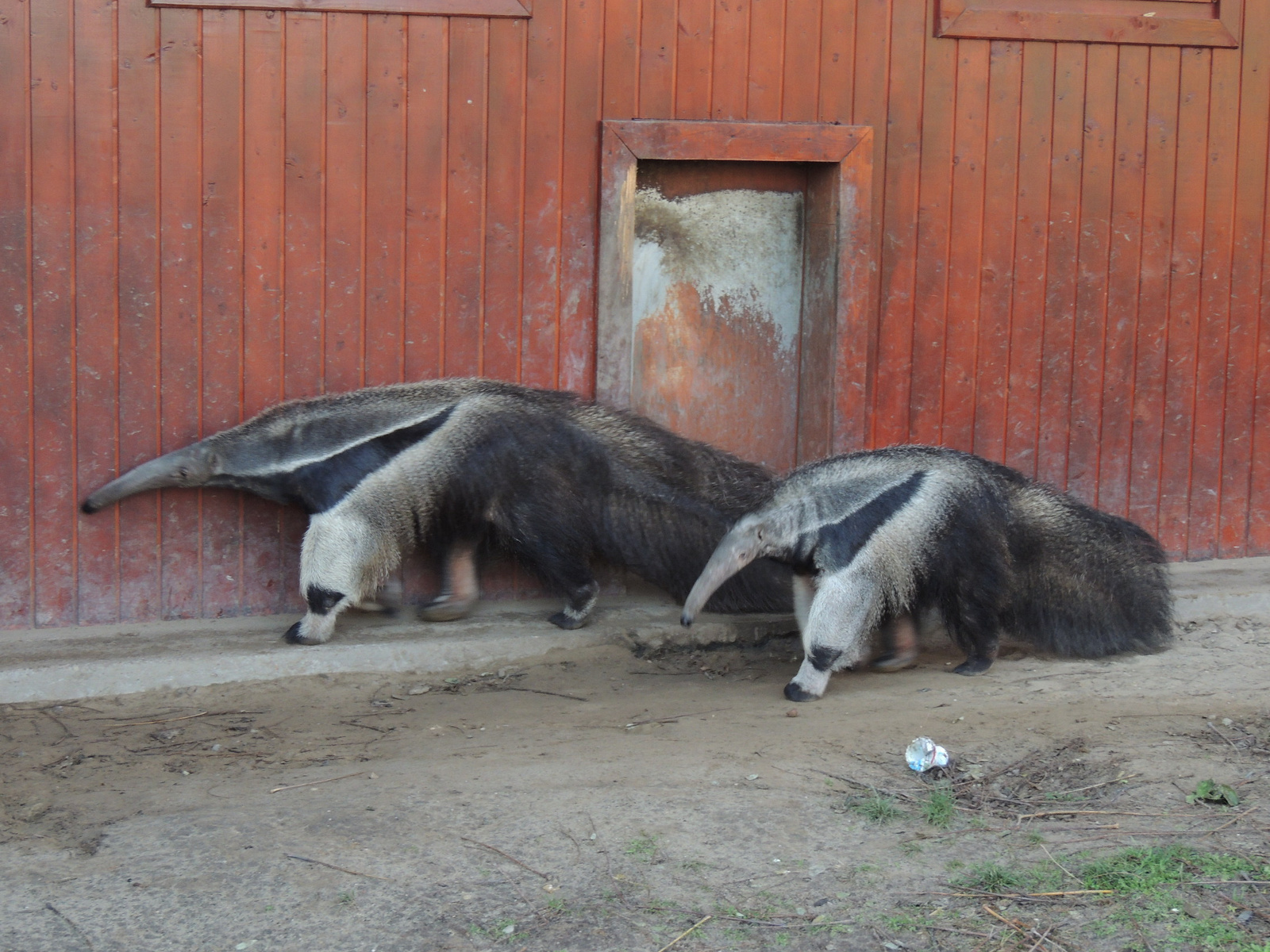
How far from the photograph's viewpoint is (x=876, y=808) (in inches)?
176

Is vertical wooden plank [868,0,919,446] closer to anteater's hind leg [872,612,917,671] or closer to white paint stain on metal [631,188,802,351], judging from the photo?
white paint stain on metal [631,188,802,351]

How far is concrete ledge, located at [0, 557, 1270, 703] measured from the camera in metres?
5.90

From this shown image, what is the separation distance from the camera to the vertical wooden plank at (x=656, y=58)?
669cm

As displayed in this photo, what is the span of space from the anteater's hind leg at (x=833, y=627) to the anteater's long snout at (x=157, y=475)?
113 inches

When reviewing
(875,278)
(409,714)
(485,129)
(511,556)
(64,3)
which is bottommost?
(409,714)

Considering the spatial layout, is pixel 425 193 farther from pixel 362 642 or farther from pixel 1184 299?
pixel 1184 299

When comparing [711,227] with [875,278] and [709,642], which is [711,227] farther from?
[709,642]

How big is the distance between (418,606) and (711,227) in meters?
2.55

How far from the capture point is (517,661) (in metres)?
6.47

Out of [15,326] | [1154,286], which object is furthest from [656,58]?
[15,326]

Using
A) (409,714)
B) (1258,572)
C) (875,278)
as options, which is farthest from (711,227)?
(1258,572)

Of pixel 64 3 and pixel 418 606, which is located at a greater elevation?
pixel 64 3

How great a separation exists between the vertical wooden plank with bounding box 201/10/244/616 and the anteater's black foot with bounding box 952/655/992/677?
3523 mm

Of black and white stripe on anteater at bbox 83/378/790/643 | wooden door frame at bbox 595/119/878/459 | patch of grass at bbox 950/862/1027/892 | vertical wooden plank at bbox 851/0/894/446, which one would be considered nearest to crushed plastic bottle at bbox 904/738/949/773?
→ patch of grass at bbox 950/862/1027/892
